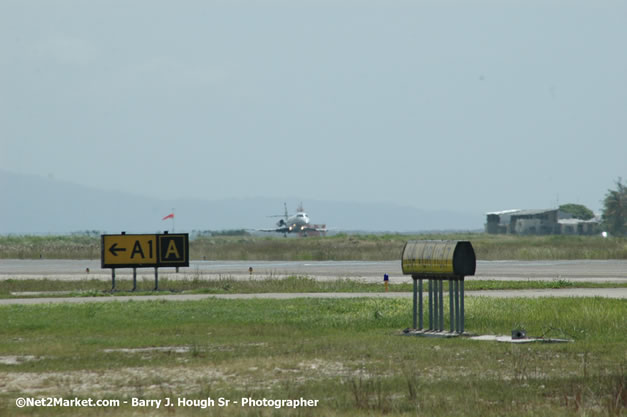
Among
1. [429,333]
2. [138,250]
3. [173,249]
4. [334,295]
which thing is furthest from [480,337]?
[138,250]

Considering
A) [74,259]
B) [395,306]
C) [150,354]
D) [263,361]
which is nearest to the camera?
[263,361]

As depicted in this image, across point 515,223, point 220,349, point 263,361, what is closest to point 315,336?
point 220,349

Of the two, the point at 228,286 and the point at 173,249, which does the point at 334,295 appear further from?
the point at 173,249

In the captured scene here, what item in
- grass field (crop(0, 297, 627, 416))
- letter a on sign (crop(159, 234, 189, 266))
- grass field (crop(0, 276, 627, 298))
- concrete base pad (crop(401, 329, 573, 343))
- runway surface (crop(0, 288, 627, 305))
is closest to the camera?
grass field (crop(0, 297, 627, 416))

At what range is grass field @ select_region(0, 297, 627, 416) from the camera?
545 inches

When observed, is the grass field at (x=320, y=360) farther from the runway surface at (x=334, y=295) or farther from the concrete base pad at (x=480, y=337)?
the runway surface at (x=334, y=295)

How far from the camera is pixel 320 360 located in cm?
1873

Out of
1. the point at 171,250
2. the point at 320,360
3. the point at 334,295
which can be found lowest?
the point at 320,360

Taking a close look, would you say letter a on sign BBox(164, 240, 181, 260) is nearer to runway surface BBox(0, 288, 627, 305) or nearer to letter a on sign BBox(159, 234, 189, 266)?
letter a on sign BBox(159, 234, 189, 266)

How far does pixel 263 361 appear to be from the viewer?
18531 mm

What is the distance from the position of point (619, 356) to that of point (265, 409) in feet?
29.4

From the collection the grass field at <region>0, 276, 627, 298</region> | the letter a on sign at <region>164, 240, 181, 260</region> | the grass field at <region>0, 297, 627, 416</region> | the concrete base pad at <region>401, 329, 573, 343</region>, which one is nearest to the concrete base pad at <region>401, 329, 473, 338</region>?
the concrete base pad at <region>401, 329, 573, 343</region>

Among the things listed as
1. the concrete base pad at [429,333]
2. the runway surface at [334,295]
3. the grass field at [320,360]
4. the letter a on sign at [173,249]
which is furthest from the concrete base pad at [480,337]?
the letter a on sign at [173,249]

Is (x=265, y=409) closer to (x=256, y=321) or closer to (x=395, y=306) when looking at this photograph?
(x=256, y=321)
